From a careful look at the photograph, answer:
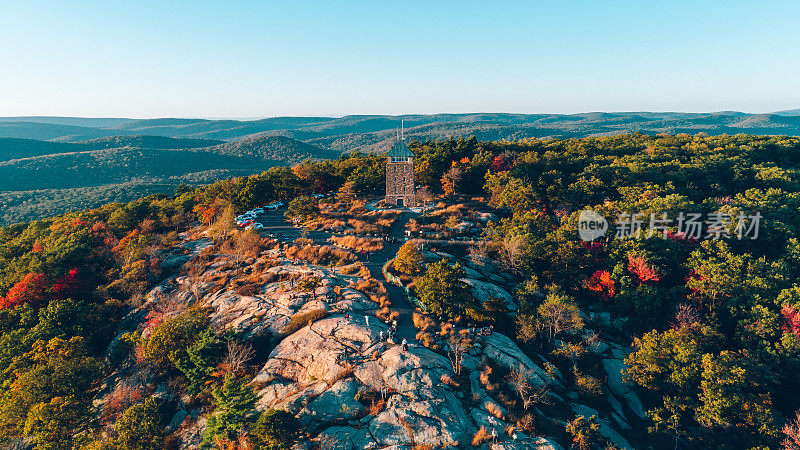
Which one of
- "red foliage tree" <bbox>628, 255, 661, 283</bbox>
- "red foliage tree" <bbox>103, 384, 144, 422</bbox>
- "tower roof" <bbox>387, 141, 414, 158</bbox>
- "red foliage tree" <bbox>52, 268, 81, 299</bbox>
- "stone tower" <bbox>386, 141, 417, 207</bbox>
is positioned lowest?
"red foliage tree" <bbox>103, 384, 144, 422</bbox>

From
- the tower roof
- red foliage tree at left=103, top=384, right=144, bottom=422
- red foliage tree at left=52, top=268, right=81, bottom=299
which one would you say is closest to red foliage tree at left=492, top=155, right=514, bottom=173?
the tower roof

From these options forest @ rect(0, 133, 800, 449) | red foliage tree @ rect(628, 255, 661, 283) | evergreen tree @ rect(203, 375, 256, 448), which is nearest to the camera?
evergreen tree @ rect(203, 375, 256, 448)

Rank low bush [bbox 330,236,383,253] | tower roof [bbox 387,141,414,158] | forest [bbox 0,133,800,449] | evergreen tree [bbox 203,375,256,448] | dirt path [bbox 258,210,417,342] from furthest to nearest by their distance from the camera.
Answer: tower roof [bbox 387,141,414,158], low bush [bbox 330,236,383,253], dirt path [bbox 258,210,417,342], forest [bbox 0,133,800,449], evergreen tree [bbox 203,375,256,448]

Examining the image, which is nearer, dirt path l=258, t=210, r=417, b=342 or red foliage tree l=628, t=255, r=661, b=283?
dirt path l=258, t=210, r=417, b=342

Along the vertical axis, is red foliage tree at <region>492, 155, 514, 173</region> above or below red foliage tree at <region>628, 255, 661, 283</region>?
above

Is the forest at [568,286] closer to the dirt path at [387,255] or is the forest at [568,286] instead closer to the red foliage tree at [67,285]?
the red foliage tree at [67,285]

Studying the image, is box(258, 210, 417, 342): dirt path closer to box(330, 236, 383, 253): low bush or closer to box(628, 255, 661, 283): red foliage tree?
box(330, 236, 383, 253): low bush
